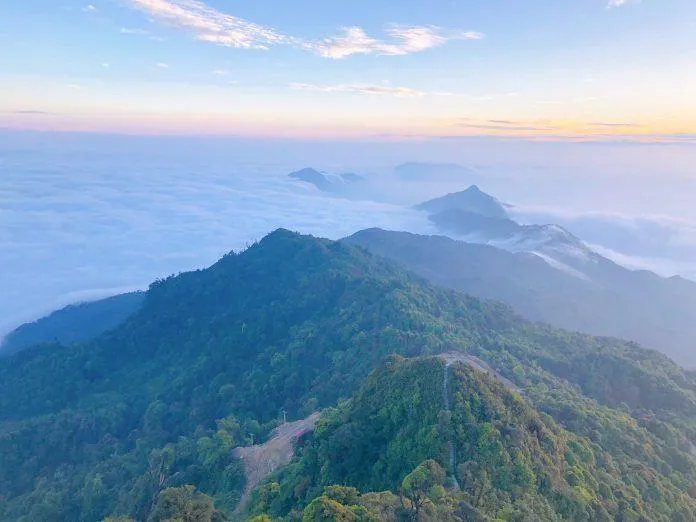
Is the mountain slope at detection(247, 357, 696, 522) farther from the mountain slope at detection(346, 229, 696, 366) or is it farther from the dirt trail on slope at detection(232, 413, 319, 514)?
the mountain slope at detection(346, 229, 696, 366)


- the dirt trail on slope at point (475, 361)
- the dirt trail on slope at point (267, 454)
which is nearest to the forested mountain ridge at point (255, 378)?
the dirt trail on slope at point (267, 454)

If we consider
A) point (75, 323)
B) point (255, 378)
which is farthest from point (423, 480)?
point (75, 323)

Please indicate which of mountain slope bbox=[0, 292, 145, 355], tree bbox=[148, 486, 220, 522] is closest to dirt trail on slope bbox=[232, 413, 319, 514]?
tree bbox=[148, 486, 220, 522]

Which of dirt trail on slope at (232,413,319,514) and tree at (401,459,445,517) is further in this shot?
dirt trail on slope at (232,413,319,514)

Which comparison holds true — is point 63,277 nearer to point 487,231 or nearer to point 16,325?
point 16,325

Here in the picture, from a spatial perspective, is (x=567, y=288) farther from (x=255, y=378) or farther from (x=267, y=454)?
(x=267, y=454)
